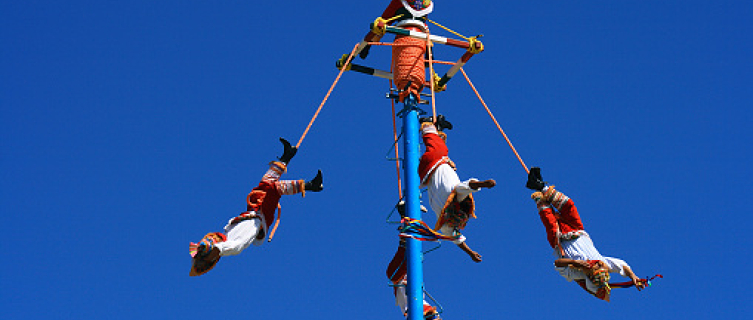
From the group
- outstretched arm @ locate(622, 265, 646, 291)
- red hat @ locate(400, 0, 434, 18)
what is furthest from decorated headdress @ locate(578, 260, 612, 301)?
red hat @ locate(400, 0, 434, 18)

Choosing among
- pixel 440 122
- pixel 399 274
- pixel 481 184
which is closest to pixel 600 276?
pixel 481 184

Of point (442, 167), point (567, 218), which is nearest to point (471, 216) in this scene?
point (442, 167)

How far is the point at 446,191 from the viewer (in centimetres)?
1176

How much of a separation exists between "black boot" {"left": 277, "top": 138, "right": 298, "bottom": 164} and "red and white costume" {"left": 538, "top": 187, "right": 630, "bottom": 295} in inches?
126

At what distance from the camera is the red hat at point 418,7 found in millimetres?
13672

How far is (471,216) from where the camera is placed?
38.9ft

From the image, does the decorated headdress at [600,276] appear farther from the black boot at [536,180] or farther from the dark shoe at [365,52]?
the dark shoe at [365,52]

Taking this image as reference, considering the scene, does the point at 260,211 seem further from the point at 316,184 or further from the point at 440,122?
the point at 440,122

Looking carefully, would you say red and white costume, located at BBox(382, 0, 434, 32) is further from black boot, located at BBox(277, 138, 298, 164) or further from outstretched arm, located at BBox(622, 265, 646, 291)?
outstretched arm, located at BBox(622, 265, 646, 291)

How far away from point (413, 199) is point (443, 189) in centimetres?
59

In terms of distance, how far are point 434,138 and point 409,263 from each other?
5.30 feet

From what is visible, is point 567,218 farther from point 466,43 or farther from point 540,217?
point 466,43

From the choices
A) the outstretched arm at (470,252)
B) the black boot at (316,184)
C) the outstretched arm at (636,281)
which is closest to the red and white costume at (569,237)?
the outstretched arm at (636,281)

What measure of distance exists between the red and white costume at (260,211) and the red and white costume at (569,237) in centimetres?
315
